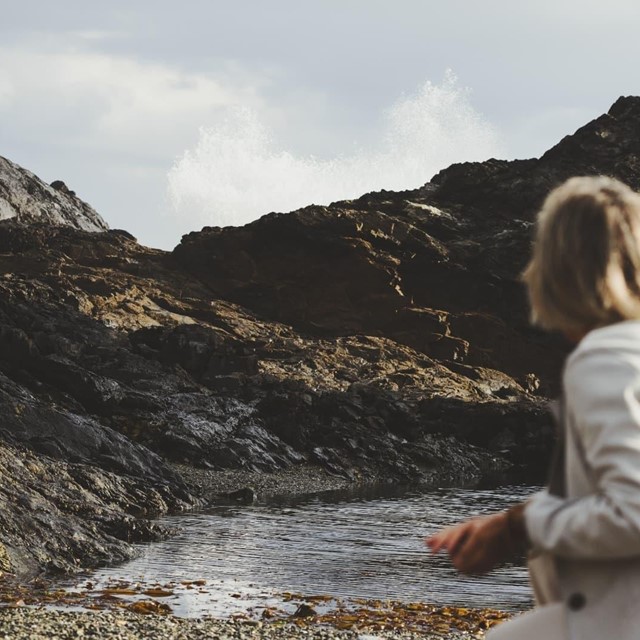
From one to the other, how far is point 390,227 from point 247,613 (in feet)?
295

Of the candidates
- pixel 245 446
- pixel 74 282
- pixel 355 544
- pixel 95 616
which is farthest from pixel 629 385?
pixel 74 282

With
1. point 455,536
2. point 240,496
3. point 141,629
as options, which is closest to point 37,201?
point 240,496

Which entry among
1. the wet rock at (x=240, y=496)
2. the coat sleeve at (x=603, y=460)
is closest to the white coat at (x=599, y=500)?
the coat sleeve at (x=603, y=460)

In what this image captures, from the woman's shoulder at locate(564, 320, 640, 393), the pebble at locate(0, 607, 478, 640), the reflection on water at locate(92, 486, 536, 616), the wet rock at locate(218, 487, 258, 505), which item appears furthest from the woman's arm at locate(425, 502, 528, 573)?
the wet rock at locate(218, 487, 258, 505)

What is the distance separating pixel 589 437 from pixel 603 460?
0.07 m

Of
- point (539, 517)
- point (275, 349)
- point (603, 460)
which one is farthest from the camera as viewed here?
point (275, 349)

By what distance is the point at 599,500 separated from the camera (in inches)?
105

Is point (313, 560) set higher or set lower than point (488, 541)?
lower

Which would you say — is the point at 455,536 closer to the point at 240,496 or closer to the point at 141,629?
the point at 141,629

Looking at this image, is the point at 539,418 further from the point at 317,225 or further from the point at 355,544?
the point at 355,544

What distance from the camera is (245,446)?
1975 inches

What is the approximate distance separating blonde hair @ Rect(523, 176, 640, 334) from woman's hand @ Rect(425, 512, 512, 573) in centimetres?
59

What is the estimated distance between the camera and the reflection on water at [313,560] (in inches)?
762

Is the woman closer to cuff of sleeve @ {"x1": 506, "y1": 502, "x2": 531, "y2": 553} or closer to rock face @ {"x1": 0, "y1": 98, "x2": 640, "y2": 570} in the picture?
cuff of sleeve @ {"x1": 506, "y1": 502, "x2": 531, "y2": 553}
